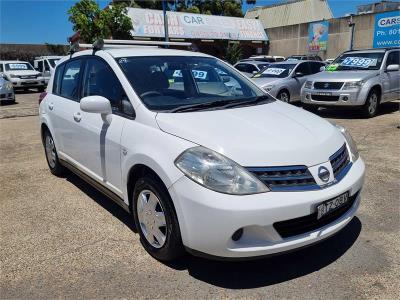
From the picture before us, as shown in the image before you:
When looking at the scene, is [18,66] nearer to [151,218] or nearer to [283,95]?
[283,95]

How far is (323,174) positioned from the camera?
9.58 ft

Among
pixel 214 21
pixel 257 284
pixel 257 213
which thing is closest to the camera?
pixel 257 213

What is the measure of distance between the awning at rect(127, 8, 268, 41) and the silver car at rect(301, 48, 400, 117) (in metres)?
20.3

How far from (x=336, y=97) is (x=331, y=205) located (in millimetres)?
7556

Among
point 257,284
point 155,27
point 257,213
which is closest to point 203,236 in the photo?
point 257,213

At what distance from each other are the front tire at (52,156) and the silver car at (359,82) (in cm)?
699

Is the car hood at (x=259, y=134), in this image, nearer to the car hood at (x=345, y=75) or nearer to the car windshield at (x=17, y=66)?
the car hood at (x=345, y=75)

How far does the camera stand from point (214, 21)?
34469 mm

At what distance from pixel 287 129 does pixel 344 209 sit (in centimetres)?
79

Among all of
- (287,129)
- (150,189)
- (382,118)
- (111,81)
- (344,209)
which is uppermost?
(111,81)

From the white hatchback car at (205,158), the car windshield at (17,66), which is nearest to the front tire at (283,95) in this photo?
the white hatchback car at (205,158)

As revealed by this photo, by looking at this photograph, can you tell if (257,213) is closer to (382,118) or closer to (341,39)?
(382,118)

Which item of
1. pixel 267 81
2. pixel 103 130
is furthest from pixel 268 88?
pixel 103 130

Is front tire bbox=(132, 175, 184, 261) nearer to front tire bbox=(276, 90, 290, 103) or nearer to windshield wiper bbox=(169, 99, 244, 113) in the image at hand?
windshield wiper bbox=(169, 99, 244, 113)
